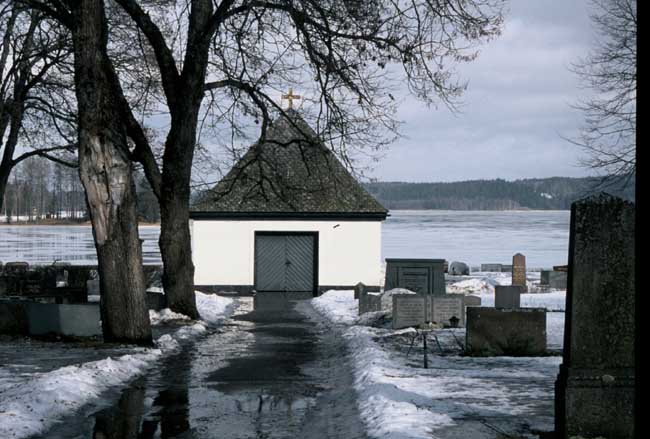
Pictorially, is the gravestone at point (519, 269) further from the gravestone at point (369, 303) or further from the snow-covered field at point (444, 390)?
the snow-covered field at point (444, 390)

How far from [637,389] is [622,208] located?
14.5ft

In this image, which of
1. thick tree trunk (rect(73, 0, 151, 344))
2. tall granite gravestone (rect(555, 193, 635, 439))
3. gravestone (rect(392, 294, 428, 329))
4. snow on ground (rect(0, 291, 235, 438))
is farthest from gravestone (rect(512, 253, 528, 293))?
tall granite gravestone (rect(555, 193, 635, 439))

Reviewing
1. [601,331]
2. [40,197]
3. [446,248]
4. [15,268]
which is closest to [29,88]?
[15,268]

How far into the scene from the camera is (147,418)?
388 inches

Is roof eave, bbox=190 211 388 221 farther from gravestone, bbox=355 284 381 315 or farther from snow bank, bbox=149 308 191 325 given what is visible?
snow bank, bbox=149 308 191 325

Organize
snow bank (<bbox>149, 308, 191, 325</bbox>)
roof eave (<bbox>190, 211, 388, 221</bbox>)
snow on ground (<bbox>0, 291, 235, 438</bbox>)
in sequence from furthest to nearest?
roof eave (<bbox>190, 211, 388, 221</bbox>), snow bank (<bbox>149, 308, 191, 325</bbox>), snow on ground (<bbox>0, 291, 235, 438</bbox>)

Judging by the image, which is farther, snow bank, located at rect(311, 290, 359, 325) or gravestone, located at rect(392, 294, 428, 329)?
snow bank, located at rect(311, 290, 359, 325)

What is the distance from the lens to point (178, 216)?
22.0 metres

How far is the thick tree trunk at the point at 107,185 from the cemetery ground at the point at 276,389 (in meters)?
0.90

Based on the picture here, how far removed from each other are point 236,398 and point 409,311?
9.14 metres

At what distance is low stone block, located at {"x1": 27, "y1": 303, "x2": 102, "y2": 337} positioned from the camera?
17.6 m

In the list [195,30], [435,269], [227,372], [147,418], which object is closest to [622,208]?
[147,418]

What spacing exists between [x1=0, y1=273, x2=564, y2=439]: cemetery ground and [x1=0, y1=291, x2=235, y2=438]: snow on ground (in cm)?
2

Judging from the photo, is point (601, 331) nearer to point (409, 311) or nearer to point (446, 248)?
point (409, 311)
